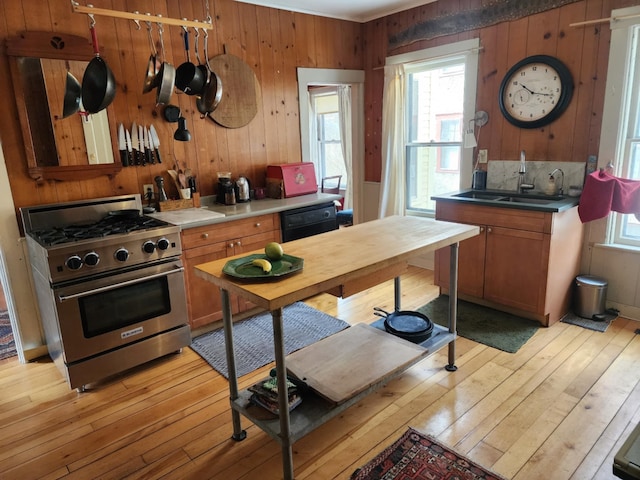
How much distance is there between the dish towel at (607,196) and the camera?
291 centimetres

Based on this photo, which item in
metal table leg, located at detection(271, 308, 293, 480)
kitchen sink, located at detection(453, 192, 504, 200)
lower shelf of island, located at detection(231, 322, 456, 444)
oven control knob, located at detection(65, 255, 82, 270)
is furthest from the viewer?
kitchen sink, located at detection(453, 192, 504, 200)

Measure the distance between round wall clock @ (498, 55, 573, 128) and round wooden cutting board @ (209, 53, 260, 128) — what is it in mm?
2156

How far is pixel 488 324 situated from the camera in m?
3.24

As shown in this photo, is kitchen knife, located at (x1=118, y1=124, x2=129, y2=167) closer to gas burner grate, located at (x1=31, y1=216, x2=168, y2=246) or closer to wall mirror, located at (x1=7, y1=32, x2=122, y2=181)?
wall mirror, located at (x1=7, y1=32, x2=122, y2=181)

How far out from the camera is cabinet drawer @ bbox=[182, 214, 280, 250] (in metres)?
3.02

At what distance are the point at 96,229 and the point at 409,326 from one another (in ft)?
6.77

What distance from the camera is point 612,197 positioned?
116 inches

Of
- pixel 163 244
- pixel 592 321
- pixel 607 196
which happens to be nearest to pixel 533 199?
pixel 607 196

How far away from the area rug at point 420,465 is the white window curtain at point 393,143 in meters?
2.84

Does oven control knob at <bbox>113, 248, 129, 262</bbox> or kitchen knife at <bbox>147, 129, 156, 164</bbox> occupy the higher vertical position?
kitchen knife at <bbox>147, 129, 156, 164</bbox>

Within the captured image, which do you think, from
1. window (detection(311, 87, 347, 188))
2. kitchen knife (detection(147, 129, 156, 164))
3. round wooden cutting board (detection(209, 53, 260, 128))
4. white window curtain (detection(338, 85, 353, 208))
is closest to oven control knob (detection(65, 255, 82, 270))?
kitchen knife (detection(147, 129, 156, 164))

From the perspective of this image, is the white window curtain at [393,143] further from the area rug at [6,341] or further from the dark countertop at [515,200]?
the area rug at [6,341]

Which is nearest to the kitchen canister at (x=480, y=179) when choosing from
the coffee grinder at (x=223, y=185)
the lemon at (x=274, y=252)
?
the coffee grinder at (x=223, y=185)

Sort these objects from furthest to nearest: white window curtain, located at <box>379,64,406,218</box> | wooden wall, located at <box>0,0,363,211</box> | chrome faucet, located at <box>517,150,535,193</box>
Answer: white window curtain, located at <box>379,64,406,218</box>
chrome faucet, located at <box>517,150,535,193</box>
wooden wall, located at <box>0,0,363,211</box>
